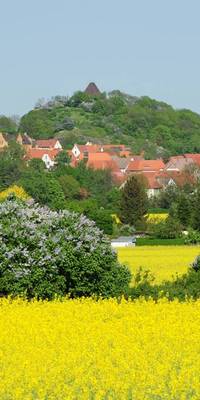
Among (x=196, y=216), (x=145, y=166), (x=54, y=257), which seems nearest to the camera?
(x=54, y=257)

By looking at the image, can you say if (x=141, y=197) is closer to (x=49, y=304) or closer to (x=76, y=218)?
(x=76, y=218)

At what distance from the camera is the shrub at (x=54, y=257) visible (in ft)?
68.7

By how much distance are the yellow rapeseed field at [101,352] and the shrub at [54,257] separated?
4498 millimetres

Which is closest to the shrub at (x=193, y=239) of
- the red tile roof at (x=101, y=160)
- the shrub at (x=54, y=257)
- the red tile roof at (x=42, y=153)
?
the shrub at (x=54, y=257)

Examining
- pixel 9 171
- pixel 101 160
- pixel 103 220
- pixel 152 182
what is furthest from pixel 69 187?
pixel 101 160

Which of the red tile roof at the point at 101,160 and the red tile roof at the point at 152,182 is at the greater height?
the red tile roof at the point at 101,160

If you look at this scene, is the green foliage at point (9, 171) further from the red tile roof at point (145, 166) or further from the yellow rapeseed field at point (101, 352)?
the yellow rapeseed field at point (101, 352)

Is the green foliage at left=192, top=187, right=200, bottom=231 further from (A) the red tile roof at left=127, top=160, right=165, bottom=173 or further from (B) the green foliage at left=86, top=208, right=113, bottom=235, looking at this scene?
(A) the red tile roof at left=127, top=160, right=165, bottom=173

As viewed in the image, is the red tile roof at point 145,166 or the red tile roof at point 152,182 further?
the red tile roof at point 145,166

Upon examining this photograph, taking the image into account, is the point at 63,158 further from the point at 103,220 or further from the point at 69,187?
the point at 103,220

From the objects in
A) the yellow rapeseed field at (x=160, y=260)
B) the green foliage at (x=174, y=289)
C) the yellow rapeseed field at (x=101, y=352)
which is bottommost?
the yellow rapeseed field at (x=160, y=260)

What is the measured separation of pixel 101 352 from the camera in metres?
11.8

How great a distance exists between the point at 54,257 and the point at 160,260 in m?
20.1

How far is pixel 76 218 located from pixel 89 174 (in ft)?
330
